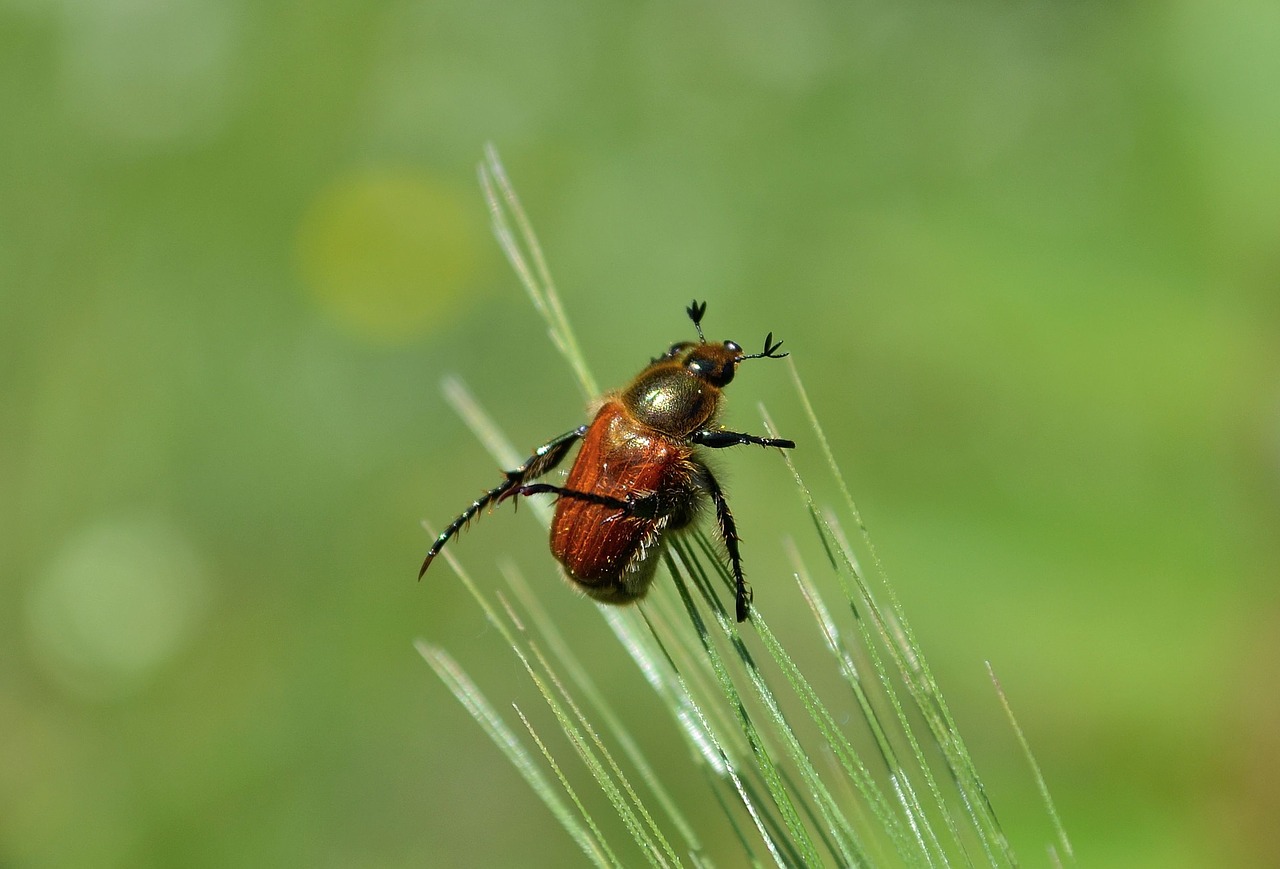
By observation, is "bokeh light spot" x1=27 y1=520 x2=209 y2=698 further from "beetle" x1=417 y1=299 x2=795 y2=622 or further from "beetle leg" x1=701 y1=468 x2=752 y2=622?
"beetle leg" x1=701 y1=468 x2=752 y2=622

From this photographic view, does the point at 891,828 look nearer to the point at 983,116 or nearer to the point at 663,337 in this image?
the point at 663,337

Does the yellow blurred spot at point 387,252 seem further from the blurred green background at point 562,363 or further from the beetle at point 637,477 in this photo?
the beetle at point 637,477

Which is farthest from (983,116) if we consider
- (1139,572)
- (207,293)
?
(207,293)

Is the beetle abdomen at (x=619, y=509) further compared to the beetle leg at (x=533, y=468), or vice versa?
the beetle leg at (x=533, y=468)

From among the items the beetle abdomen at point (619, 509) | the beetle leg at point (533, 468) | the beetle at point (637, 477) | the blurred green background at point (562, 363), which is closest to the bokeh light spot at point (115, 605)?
the blurred green background at point (562, 363)

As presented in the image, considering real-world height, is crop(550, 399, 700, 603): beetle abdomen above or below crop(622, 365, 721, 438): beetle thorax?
below

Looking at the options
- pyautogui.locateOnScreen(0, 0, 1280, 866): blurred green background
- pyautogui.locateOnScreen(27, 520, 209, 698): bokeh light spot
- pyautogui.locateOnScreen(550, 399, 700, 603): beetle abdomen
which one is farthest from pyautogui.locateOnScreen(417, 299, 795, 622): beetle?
pyautogui.locateOnScreen(27, 520, 209, 698): bokeh light spot
